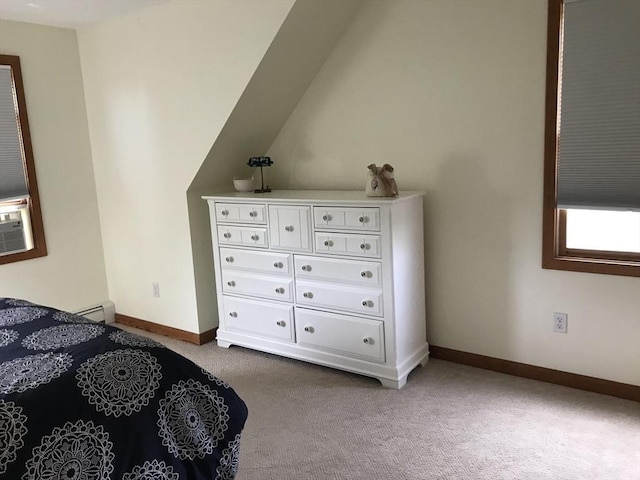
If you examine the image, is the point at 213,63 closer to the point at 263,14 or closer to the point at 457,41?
the point at 263,14

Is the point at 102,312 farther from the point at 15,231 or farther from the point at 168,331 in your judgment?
the point at 15,231

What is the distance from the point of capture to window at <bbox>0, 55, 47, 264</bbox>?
3787mm

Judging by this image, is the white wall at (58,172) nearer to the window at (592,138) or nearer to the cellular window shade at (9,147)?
the cellular window shade at (9,147)

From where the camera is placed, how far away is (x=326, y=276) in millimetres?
3203

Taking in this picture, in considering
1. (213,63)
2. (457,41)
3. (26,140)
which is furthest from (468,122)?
(26,140)

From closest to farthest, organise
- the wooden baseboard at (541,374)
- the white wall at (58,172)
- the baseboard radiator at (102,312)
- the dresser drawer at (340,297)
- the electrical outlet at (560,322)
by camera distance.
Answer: the wooden baseboard at (541,374), the electrical outlet at (560,322), the dresser drawer at (340,297), the white wall at (58,172), the baseboard radiator at (102,312)

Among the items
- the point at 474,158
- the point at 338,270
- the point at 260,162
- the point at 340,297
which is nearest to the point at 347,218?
the point at 338,270

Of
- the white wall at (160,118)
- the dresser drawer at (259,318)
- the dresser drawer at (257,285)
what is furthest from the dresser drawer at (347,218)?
the white wall at (160,118)

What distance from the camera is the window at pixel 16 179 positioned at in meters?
3.79

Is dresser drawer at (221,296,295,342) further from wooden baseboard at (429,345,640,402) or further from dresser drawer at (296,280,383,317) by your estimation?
wooden baseboard at (429,345,640,402)

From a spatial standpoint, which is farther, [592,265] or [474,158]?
[474,158]

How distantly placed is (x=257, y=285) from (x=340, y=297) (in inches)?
24.4

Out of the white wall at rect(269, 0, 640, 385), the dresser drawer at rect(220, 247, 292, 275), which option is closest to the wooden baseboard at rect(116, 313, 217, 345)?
the dresser drawer at rect(220, 247, 292, 275)

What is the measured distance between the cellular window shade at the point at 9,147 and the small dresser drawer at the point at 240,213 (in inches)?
59.2
